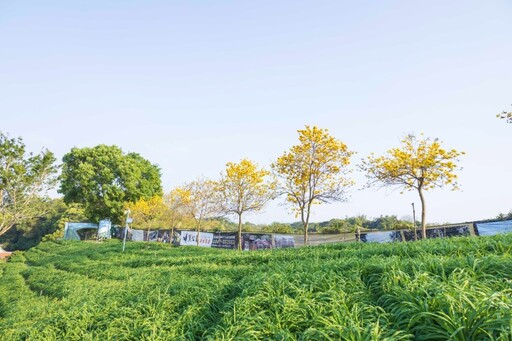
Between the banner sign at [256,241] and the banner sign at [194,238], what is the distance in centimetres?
447

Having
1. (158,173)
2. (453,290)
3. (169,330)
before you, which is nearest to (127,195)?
(158,173)

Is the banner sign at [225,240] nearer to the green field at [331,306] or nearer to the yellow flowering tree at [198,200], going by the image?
the yellow flowering tree at [198,200]

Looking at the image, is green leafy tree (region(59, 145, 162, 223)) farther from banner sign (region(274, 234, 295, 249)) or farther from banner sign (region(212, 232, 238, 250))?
banner sign (region(274, 234, 295, 249))

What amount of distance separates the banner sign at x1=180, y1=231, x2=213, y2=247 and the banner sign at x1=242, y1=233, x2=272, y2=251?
4.47 meters

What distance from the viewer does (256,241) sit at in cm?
2173

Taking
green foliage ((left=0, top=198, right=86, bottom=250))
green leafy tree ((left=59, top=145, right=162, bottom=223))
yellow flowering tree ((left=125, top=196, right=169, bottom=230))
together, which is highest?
green leafy tree ((left=59, top=145, right=162, bottom=223))

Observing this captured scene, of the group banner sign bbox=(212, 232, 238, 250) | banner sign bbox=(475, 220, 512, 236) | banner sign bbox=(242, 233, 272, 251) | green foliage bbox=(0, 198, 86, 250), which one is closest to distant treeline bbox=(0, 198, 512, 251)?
green foliage bbox=(0, 198, 86, 250)

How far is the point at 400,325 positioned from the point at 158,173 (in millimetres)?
47742

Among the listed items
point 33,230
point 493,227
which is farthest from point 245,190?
point 33,230

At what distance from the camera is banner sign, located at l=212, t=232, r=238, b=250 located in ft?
76.7

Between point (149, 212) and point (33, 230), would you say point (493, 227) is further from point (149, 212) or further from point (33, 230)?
point (33, 230)

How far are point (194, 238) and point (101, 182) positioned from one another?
22055 mm

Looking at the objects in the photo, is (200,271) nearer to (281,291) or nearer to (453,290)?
(281,291)

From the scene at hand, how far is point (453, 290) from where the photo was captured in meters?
2.81
